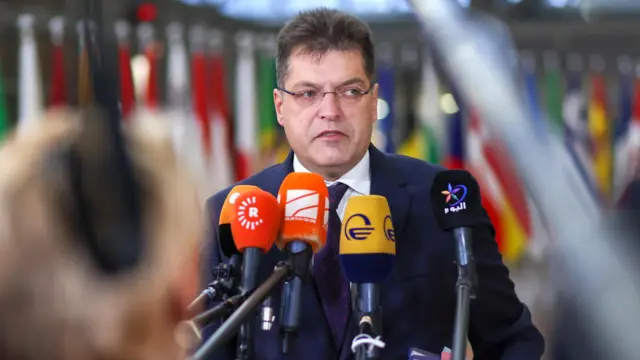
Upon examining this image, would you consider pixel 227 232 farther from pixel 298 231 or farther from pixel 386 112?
pixel 386 112

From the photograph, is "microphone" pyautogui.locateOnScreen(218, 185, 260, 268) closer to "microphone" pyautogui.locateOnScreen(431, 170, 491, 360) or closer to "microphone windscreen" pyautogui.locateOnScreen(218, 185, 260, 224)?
"microphone windscreen" pyautogui.locateOnScreen(218, 185, 260, 224)

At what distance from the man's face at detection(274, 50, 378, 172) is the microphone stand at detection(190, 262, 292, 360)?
1.56ft

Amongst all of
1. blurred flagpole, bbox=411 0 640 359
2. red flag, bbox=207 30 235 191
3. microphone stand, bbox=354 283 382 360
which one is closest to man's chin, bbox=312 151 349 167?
microphone stand, bbox=354 283 382 360

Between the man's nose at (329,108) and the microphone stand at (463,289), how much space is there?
41cm

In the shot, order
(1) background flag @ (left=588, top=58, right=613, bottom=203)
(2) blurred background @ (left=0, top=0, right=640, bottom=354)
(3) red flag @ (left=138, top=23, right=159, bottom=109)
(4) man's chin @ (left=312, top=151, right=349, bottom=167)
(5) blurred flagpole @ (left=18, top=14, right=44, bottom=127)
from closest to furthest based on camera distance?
(4) man's chin @ (left=312, top=151, right=349, bottom=167) < (5) blurred flagpole @ (left=18, top=14, right=44, bottom=127) < (3) red flag @ (left=138, top=23, right=159, bottom=109) < (2) blurred background @ (left=0, top=0, right=640, bottom=354) < (1) background flag @ (left=588, top=58, right=613, bottom=203)

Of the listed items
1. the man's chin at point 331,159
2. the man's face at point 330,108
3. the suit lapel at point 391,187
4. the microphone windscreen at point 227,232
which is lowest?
the microphone windscreen at point 227,232

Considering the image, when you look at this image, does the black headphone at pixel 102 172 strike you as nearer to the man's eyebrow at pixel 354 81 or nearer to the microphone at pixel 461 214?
the microphone at pixel 461 214

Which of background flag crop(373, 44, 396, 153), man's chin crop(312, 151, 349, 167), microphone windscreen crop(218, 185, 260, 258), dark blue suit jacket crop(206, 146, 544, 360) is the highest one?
background flag crop(373, 44, 396, 153)

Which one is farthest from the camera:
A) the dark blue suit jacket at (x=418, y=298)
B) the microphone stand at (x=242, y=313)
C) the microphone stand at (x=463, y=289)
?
the dark blue suit jacket at (x=418, y=298)

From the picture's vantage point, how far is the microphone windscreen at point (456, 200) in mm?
1288

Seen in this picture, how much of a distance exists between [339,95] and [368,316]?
1.82ft

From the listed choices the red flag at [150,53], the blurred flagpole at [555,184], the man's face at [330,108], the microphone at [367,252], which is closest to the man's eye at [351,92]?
the man's face at [330,108]

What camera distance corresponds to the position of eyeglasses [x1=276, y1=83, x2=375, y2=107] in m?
1.60

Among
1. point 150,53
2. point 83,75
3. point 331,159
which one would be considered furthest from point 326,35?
point 150,53
